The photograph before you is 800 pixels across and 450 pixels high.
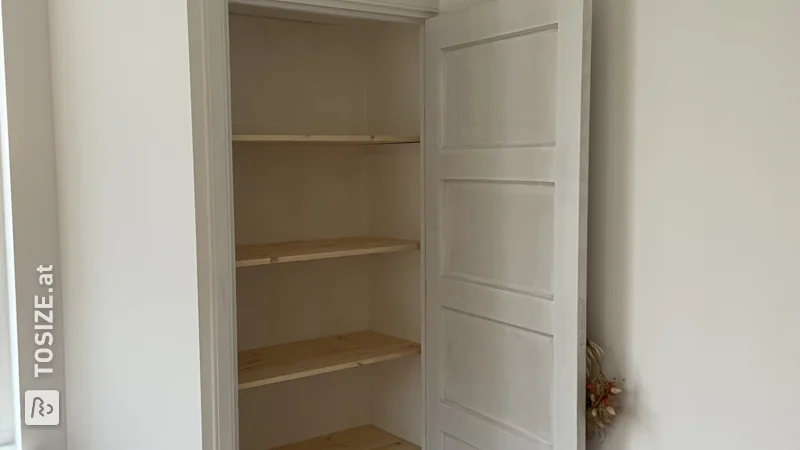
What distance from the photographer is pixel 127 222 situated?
2189mm

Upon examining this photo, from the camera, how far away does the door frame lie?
2168 millimetres

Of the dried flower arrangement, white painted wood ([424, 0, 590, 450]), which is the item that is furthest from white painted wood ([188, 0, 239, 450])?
the dried flower arrangement

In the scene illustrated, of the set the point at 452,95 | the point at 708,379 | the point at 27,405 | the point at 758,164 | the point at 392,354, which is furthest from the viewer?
the point at 392,354

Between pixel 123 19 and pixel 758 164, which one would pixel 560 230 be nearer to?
pixel 758 164

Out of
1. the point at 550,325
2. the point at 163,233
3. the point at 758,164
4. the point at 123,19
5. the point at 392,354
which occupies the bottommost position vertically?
the point at 392,354

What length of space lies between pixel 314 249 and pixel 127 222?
31.2 inches

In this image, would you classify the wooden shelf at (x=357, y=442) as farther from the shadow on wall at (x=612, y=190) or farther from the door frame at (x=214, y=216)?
the shadow on wall at (x=612, y=190)

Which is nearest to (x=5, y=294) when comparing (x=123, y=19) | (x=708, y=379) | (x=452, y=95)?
(x=123, y=19)

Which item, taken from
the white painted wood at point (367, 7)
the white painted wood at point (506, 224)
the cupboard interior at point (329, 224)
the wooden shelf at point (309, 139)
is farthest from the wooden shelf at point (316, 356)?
the white painted wood at point (367, 7)

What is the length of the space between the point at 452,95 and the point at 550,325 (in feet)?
3.01

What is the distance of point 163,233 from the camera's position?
2203mm

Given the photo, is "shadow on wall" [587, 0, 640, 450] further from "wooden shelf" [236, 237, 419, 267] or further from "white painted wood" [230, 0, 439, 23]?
"wooden shelf" [236, 237, 419, 267]

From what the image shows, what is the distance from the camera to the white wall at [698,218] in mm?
1845

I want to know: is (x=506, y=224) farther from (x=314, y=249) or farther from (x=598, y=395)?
(x=314, y=249)
